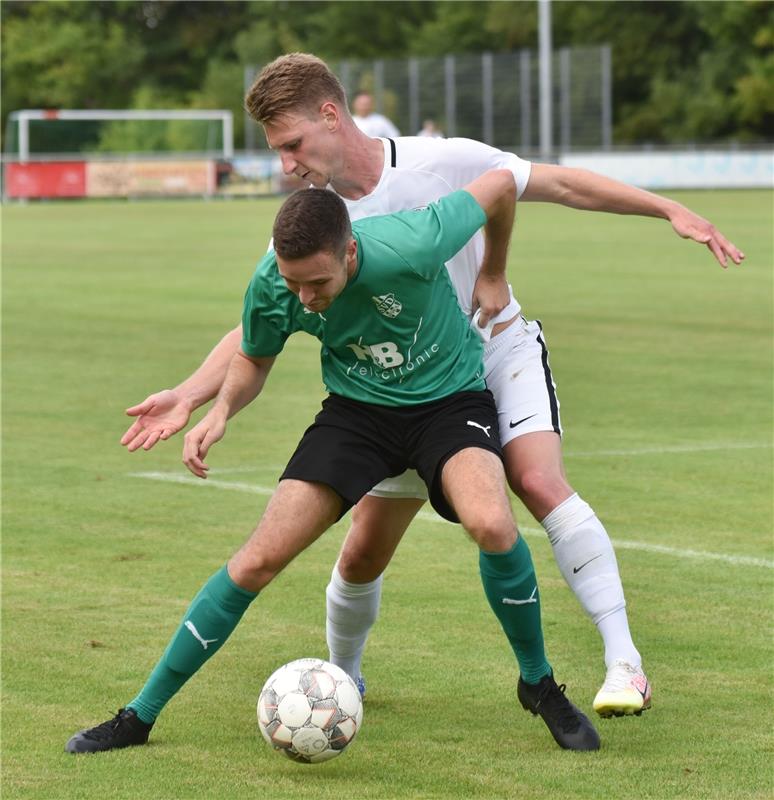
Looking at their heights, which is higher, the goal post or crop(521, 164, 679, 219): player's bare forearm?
crop(521, 164, 679, 219): player's bare forearm

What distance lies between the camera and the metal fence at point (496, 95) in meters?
54.4

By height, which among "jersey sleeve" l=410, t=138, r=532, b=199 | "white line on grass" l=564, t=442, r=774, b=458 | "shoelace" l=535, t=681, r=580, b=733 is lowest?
"white line on grass" l=564, t=442, r=774, b=458

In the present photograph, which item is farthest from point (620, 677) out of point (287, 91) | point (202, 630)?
point (287, 91)

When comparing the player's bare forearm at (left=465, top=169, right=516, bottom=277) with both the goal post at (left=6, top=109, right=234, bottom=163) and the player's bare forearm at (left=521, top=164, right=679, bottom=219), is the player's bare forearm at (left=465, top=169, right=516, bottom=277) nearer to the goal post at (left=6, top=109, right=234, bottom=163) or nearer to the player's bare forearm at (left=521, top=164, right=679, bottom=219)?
the player's bare forearm at (left=521, top=164, right=679, bottom=219)

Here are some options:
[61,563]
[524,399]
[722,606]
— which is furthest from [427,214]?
[61,563]

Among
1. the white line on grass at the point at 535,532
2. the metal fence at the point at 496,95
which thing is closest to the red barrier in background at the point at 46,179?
the metal fence at the point at 496,95

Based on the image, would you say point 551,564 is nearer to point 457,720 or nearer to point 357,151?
point 457,720

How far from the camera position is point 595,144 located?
54.8 m

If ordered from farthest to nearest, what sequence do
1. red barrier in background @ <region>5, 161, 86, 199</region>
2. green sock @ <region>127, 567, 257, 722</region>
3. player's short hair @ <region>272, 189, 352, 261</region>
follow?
red barrier in background @ <region>5, 161, 86, 199</region> < green sock @ <region>127, 567, 257, 722</region> < player's short hair @ <region>272, 189, 352, 261</region>

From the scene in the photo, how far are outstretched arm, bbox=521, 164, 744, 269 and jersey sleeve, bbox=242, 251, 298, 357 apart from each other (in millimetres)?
993

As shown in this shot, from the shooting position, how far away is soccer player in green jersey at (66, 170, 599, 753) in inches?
193

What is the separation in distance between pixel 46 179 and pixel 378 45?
96.6 ft

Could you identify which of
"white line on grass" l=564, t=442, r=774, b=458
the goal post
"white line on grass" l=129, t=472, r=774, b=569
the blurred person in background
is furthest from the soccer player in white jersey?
the goal post

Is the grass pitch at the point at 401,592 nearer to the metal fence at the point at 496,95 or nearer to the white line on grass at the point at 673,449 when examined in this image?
the white line on grass at the point at 673,449
